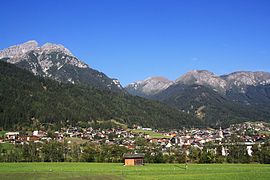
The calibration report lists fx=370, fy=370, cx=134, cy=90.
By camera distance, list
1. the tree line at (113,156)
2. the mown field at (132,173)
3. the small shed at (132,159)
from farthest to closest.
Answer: the tree line at (113,156) < the small shed at (132,159) < the mown field at (132,173)

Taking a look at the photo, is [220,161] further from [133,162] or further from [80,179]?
[80,179]

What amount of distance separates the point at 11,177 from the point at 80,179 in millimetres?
8716

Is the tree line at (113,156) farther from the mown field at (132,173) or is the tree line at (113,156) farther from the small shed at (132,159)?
the mown field at (132,173)

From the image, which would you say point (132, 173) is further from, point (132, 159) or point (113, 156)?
point (113, 156)

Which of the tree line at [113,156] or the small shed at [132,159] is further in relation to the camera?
the tree line at [113,156]

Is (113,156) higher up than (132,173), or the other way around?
(113,156)

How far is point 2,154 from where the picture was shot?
10206cm

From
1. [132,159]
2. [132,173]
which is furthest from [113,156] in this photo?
[132,173]

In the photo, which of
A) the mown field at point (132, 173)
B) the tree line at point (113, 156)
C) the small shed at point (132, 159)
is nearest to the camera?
the mown field at point (132, 173)

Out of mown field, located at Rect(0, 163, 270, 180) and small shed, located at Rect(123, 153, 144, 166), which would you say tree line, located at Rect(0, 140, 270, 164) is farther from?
mown field, located at Rect(0, 163, 270, 180)

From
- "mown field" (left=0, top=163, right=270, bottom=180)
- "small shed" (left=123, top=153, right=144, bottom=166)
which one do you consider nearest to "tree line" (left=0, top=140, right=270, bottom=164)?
"small shed" (left=123, top=153, right=144, bottom=166)

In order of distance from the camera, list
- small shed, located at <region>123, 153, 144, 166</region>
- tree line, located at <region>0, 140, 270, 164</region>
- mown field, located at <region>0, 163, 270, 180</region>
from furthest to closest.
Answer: tree line, located at <region>0, 140, 270, 164</region>, small shed, located at <region>123, 153, 144, 166</region>, mown field, located at <region>0, 163, 270, 180</region>

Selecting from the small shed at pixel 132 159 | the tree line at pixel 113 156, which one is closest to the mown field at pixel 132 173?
the small shed at pixel 132 159

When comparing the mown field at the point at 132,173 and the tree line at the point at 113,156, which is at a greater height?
the tree line at the point at 113,156
